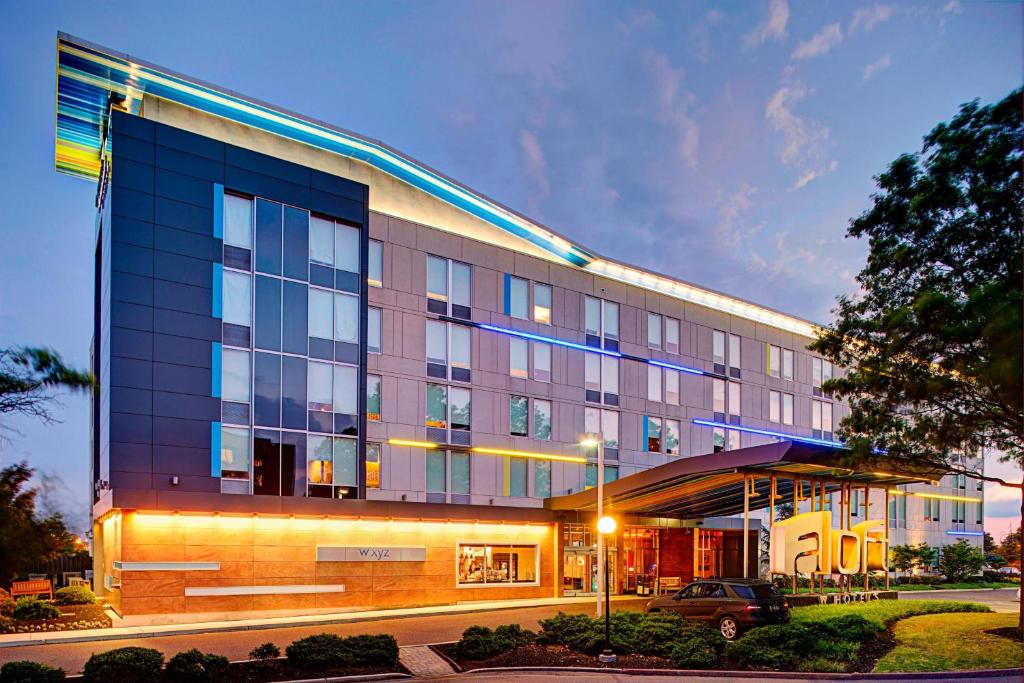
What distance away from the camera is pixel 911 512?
61.5 metres

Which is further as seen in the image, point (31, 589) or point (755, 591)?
point (31, 589)

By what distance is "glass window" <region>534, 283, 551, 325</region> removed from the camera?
4028 centimetres

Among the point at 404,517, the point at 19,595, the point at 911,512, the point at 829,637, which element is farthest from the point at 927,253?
the point at 911,512

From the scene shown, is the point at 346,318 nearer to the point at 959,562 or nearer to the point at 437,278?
the point at 437,278

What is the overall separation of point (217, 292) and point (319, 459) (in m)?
7.45

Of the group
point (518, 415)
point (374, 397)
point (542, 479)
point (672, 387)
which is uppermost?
point (672, 387)

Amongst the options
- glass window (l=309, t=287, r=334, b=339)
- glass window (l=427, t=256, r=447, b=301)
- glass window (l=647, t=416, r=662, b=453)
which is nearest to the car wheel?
glass window (l=309, t=287, r=334, b=339)

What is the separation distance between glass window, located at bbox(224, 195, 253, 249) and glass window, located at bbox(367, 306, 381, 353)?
590 centimetres

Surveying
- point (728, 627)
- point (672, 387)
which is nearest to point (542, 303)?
point (672, 387)

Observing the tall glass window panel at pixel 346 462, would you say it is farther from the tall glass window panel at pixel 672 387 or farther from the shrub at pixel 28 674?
the tall glass window panel at pixel 672 387

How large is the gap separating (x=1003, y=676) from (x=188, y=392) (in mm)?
25252

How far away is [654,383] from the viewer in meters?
45.0

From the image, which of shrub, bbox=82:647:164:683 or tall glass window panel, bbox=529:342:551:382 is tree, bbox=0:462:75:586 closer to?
shrub, bbox=82:647:164:683

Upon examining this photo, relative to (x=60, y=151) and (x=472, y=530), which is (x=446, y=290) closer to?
(x=472, y=530)
